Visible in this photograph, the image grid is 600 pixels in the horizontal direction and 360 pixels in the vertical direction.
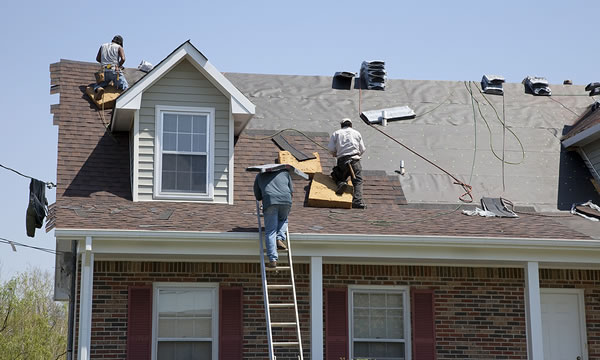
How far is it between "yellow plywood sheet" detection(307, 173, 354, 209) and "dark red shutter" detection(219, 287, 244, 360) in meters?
1.90

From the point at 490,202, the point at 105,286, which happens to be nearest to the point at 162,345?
the point at 105,286

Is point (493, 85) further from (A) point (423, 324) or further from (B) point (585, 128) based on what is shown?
(A) point (423, 324)

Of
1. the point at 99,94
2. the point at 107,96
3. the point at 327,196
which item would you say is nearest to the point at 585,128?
the point at 327,196

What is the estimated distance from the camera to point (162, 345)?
42.2 feet

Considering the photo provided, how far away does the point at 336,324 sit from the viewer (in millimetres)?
13219

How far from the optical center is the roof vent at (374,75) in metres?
17.5

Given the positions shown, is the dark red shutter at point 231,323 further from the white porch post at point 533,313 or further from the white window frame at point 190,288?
the white porch post at point 533,313

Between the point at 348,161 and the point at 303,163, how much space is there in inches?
39.1

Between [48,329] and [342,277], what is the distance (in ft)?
63.3

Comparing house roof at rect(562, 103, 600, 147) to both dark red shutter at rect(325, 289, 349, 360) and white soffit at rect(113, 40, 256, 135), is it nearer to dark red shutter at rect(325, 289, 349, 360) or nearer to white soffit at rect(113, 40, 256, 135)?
dark red shutter at rect(325, 289, 349, 360)

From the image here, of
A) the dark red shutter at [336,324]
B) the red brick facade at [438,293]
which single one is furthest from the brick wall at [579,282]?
the dark red shutter at [336,324]

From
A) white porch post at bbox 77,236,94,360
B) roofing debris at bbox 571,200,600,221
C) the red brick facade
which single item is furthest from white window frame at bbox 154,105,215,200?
roofing debris at bbox 571,200,600,221

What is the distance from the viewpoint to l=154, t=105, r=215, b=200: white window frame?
13.7m

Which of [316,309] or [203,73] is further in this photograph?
[203,73]
